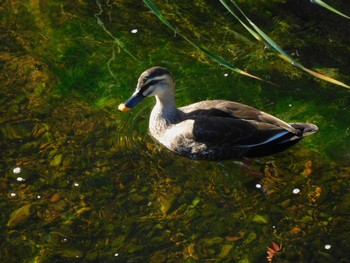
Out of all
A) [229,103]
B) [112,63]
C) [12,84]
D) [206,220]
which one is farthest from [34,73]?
[206,220]

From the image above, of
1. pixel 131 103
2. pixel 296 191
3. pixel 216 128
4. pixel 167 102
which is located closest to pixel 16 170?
pixel 131 103

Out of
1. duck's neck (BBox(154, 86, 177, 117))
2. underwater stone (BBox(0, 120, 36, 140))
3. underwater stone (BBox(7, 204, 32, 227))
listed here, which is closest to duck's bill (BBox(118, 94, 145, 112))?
duck's neck (BBox(154, 86, 177, 117))

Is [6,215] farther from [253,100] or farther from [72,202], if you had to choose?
[253,100]

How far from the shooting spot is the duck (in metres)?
7.20

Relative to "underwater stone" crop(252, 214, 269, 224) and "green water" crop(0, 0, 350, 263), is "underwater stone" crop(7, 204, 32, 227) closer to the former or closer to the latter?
"green water" crop(0, 0, 350, 263)

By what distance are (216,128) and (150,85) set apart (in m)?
0.82

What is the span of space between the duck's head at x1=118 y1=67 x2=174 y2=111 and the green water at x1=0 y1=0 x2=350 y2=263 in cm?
33

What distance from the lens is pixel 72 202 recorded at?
683 cm

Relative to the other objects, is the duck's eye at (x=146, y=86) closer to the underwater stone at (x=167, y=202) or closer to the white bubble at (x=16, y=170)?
the underwater stone at (x=167, y=202)

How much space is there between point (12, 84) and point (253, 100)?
2634 mm

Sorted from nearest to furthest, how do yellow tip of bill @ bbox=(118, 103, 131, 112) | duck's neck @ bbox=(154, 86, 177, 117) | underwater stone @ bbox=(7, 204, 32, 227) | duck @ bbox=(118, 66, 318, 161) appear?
underwater stone @ bbox=(7, 204, 32, 227), duck @ bbox=(118, 66, 318, 161), yellow tip of bill @ bbox=(118, 103, 131, 112), duck's neck @ bbox=(154, 86, 177, 117)

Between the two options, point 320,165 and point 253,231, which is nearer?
point 253,231

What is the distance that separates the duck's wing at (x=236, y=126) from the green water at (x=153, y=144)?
266 mm

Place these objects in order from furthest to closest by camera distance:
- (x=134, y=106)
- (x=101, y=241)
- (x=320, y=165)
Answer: (x=134, y=106) → (x=320, y=165) → (x=101, y=241)
